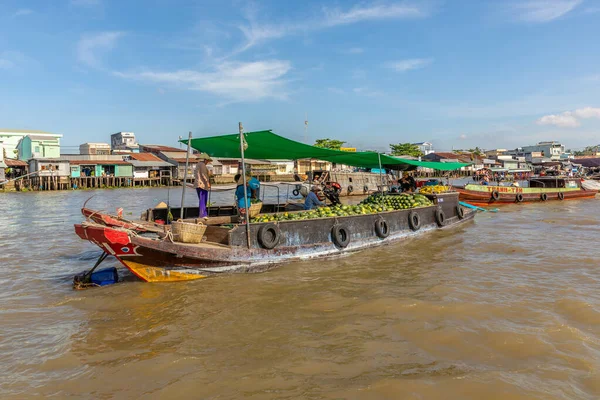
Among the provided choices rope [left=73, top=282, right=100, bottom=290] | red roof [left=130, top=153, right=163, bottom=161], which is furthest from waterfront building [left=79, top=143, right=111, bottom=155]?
rope [left=73, top=282, right=100, bottom=290]

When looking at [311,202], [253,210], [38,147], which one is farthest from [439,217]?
[38,147]

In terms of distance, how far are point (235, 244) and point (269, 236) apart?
0.65 m

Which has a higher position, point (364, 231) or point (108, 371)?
point (364, 231)

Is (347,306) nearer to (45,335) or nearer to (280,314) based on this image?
(280,314)

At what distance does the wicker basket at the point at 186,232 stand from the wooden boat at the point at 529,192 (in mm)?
15728

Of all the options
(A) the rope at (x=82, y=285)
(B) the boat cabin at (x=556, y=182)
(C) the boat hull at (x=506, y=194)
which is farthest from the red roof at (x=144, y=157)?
(A) the rope at (x=82, y=285)

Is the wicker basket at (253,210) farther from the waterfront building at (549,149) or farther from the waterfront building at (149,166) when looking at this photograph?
the waterfront building at (549,149)

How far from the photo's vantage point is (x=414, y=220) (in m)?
9.64

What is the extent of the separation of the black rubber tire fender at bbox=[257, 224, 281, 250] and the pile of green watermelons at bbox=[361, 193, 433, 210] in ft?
12.9

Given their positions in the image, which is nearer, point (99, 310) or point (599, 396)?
point (599, 396)

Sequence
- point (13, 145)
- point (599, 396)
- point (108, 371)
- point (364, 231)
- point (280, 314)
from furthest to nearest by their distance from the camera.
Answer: point (13, 145), point (364, 231), point (280, 314), point (108, 371), point (599, 396)

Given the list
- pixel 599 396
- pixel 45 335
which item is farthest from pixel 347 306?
pixel 45 335

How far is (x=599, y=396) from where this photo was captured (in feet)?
10.4

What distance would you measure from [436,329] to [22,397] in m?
4.20
